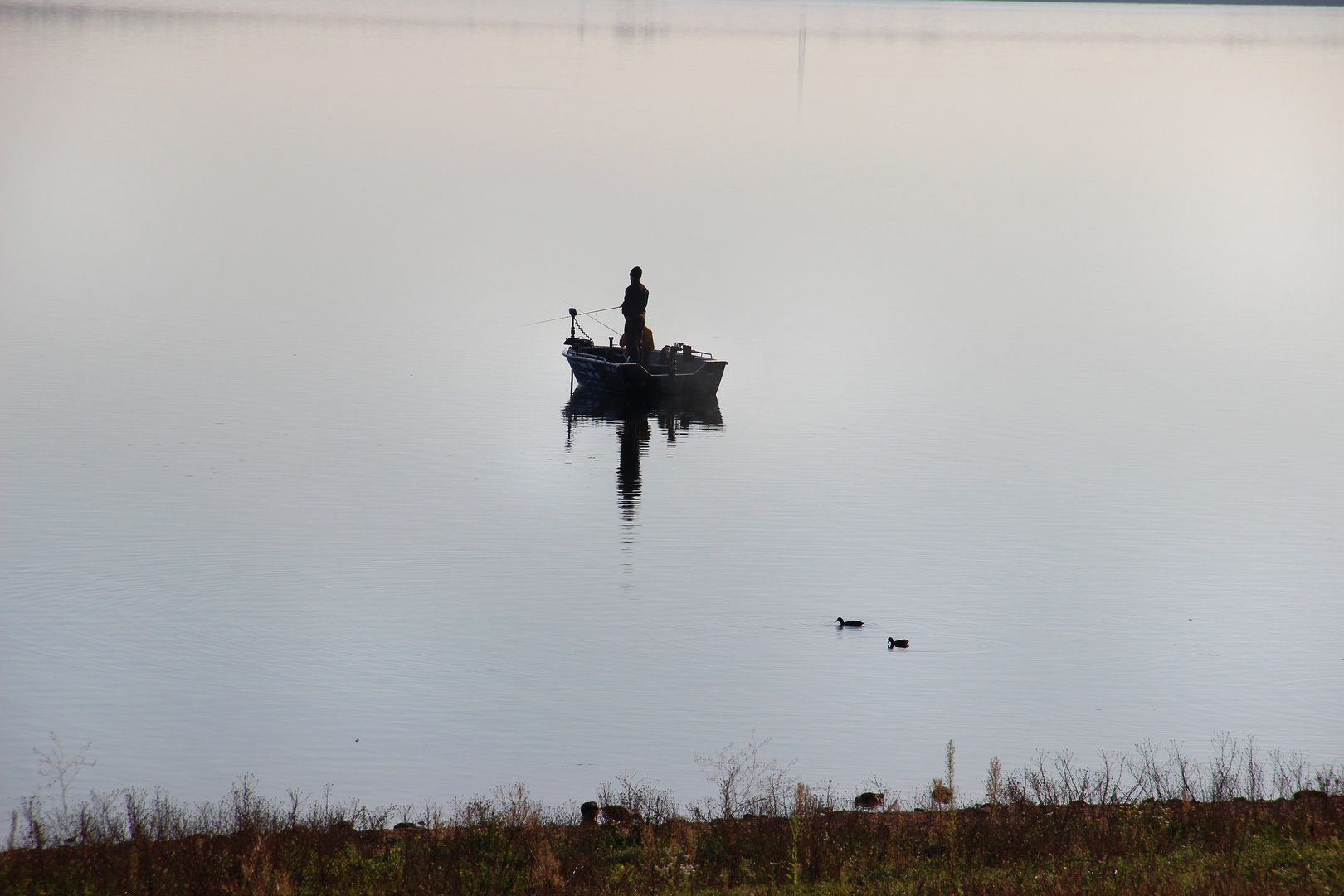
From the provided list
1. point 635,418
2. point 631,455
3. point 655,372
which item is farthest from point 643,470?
point 655,372

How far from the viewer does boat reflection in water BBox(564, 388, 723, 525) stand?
2794cm

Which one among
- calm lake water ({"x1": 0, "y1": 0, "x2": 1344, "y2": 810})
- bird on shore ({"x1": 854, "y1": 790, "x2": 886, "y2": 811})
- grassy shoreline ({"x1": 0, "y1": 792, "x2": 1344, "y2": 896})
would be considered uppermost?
calm lake water ({"x1": 0, "y1": 0, "x2": 1344, "y2": 810})

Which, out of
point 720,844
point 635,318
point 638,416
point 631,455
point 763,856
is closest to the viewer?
point 763,856

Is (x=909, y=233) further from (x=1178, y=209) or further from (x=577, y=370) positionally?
(x=577, y=370)

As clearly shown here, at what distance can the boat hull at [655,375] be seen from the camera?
30.3 meters

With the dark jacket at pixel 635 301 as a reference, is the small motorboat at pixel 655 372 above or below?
below

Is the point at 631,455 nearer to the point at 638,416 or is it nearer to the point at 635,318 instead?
the point at 638,416

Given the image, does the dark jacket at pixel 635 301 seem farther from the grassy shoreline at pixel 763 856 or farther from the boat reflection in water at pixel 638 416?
the grassy shoreline at pixel 763 856

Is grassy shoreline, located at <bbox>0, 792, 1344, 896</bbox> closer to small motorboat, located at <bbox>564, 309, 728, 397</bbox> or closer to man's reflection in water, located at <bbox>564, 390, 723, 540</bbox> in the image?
man's reflection in water, located at <bbox>564, 390, 723, 540</bbox>

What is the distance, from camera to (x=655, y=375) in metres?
30.4

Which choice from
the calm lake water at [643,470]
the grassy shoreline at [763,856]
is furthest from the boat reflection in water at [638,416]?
the grassy shoreline at [763,856]

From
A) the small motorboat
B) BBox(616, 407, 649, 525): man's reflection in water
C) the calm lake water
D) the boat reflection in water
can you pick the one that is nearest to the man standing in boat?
the small motorboat

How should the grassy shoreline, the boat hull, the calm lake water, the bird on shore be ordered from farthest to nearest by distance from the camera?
the boat hull → the calm lake water → the bird on shore → the grassy shoreline

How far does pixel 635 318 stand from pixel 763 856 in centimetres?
2086
